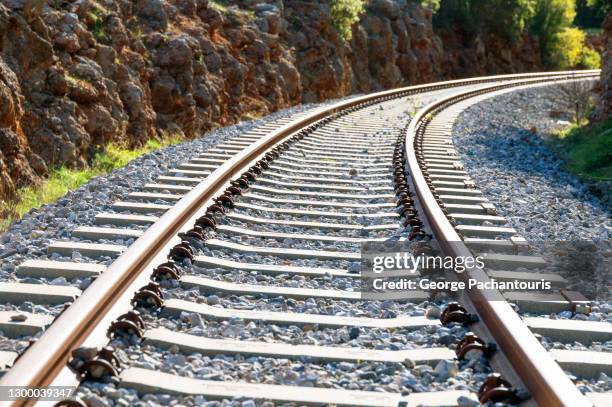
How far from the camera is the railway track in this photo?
3146mm

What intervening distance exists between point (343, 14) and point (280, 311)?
69.2 feet

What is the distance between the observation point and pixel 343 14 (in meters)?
24.2

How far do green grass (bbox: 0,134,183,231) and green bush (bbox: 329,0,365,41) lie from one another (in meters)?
13.6

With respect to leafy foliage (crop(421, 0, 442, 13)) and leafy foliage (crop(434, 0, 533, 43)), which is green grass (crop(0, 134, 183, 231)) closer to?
leafy foliage (crop(421, 0, 442, 13))

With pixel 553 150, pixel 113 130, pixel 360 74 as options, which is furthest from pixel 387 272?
pixel 360 74

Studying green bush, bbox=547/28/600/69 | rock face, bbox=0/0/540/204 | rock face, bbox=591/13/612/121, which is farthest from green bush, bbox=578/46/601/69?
rock face, bbox=591/13/612/121

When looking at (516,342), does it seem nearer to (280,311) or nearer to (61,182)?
(280,311)

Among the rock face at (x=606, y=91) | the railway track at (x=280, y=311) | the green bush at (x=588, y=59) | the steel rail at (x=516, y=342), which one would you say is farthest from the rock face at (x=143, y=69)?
the green bush at (x=588, y=59)

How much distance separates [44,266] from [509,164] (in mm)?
7092

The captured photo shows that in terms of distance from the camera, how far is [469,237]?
234 inches

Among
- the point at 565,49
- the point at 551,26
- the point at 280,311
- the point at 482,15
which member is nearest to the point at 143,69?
the point at 280,311

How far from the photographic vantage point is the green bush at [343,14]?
2369cm

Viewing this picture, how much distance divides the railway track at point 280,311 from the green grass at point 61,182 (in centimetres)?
119

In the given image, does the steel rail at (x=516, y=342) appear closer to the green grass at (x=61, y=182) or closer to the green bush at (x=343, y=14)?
the green grass at (x=61, y=182)
